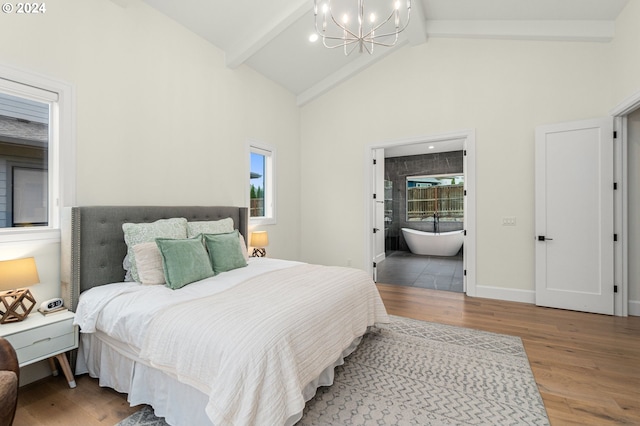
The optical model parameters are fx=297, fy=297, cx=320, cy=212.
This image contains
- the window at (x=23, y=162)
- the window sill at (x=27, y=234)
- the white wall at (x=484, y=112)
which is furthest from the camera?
the white wall at (x=484, y=112)

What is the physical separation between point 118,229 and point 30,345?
0.99 m

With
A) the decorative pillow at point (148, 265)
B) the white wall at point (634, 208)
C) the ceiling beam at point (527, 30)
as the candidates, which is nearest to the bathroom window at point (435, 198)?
the ceiling beam at point (527, 30)

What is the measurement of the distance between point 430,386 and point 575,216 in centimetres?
291

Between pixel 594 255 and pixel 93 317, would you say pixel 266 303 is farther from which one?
pixel 594 255

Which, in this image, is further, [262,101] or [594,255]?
[262,101]

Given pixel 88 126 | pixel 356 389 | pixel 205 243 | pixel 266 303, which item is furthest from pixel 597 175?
pixel 88 126

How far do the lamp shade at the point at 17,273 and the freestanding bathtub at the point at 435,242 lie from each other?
24.4 feet

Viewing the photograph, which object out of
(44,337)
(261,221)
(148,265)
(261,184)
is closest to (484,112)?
(261,184)

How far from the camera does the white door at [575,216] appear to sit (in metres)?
3.37

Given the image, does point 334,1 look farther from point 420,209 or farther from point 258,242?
point 420,209

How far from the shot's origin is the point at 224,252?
111 inches

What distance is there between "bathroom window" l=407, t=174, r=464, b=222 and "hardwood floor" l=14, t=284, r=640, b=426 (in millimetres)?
5073

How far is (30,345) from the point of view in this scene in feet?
6.14

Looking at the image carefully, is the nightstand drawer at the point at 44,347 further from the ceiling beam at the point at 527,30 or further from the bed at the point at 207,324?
the ceiling beam at the point at 527,30
